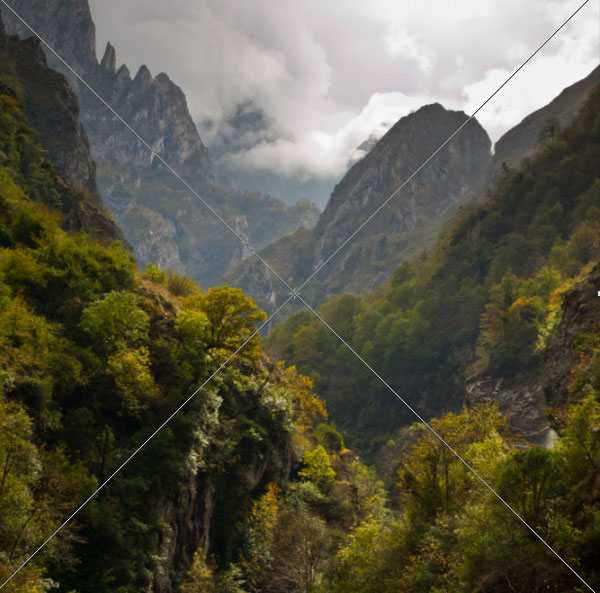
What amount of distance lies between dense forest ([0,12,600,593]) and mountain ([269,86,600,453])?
3.01ft

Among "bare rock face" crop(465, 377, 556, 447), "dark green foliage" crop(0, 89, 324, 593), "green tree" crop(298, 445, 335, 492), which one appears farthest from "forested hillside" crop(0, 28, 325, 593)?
"bare rock face" crop(465, 377, 556, 447)

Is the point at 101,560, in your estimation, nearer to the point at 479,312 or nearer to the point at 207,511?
the point at 207,511

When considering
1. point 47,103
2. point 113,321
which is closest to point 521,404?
point 113,321

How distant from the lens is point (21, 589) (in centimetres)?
1158

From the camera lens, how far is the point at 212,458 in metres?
26.8

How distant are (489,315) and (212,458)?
4581 cm

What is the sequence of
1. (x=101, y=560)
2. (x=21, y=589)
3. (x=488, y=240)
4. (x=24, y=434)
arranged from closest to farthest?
(x=21, y=589) → (x=24, y=434) → (x=101, y=560) → (x=488, y=240)

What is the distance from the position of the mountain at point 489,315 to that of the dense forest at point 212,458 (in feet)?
3.01

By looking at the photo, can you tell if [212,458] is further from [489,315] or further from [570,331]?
[489,315]

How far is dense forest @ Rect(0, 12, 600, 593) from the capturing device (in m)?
14.8

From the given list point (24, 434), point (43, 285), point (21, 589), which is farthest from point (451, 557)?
point (43, 285)

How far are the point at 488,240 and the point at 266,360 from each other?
52419 mm

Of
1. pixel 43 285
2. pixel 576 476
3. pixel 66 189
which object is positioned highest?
pixel 66 189

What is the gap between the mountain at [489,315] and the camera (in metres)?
47.1
